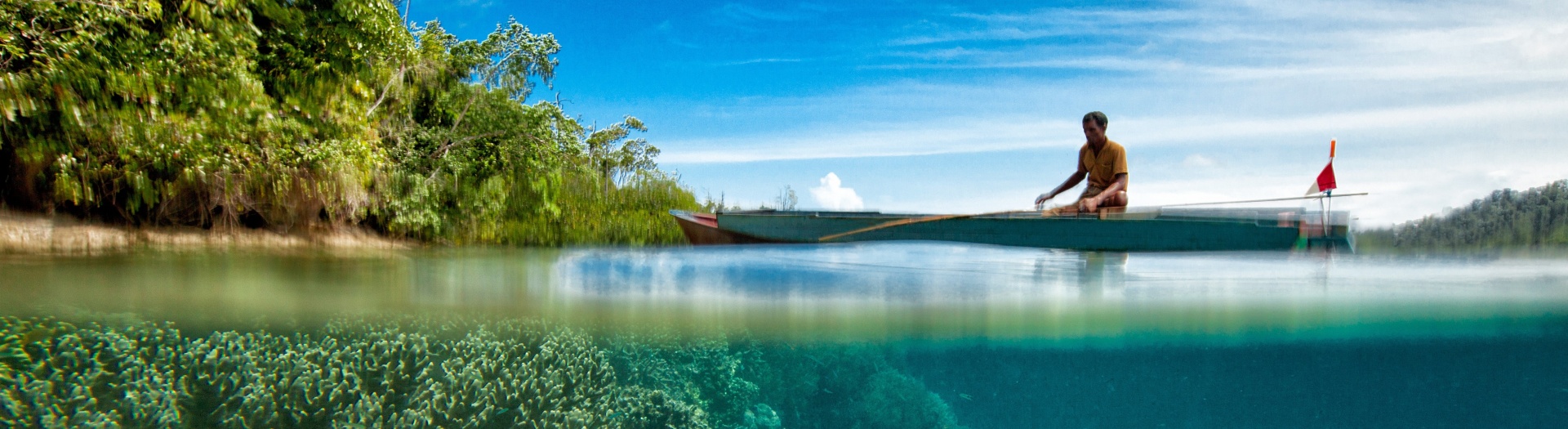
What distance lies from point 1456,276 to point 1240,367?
548 cm

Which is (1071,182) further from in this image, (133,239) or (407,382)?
(133,239)

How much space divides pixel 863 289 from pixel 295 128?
882cm

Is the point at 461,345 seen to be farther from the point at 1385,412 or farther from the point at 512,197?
the point at 1385,412

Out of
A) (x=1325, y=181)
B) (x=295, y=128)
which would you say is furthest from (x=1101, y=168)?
(x=295, y=128)

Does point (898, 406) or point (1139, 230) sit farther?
point (898, 406)

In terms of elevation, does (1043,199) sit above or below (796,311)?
above

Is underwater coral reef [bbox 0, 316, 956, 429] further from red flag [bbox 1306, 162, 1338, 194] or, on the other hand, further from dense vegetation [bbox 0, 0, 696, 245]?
red flag [bbox 1306, 162, 1338, 194]

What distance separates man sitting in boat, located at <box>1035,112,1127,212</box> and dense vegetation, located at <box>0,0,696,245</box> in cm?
1021

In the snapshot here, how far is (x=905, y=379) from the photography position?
11.2 m

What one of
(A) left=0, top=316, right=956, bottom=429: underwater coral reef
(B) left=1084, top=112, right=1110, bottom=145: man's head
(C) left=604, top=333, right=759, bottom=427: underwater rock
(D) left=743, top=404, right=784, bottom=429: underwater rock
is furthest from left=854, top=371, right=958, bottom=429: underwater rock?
(B) left=1084, top=112, right=1110, bottom=145: man's head

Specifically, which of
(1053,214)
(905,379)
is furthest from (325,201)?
(1053,214)

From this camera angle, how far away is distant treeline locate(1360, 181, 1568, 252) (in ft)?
32.9

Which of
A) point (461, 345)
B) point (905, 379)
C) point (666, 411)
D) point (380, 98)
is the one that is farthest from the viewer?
point (380, 98)

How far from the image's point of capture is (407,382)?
6.95m
